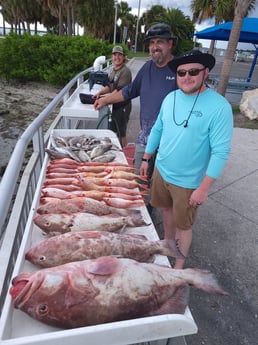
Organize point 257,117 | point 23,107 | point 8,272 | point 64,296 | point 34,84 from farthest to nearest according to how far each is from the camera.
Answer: point 34,84 < point 23,107 < point 257,117 < point 8,272 < point 64,296

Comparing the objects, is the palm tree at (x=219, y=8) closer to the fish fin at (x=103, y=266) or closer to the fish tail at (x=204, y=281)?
the fish tail at (x=204, y=281)

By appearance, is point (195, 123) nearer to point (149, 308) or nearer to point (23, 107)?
point (149, 308)

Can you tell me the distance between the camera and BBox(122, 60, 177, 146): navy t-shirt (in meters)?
2.96

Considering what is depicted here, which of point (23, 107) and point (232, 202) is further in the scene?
point (23, 107)

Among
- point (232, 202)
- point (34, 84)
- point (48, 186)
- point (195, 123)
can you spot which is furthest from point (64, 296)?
point (34, 84)

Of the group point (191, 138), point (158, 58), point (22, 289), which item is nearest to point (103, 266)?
point (22, 289)

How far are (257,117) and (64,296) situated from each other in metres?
9.71

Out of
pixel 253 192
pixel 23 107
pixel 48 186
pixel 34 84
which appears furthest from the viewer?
pixel 34 84

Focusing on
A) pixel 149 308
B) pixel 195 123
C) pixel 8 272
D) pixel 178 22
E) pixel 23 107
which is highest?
pixel 178 22

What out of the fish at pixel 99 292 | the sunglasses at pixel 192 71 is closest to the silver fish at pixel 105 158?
the sunglasses at pixel 192 71

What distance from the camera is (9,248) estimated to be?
1948 mm

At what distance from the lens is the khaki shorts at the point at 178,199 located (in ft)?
7.84

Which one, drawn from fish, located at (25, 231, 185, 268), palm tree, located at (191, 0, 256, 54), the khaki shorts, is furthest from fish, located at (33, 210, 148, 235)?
palm tree, located at (191, 0, 256, 54)

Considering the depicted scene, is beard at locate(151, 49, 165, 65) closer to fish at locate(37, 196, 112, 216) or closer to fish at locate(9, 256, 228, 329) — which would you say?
fish at locate(37, 196, 112, 216)
